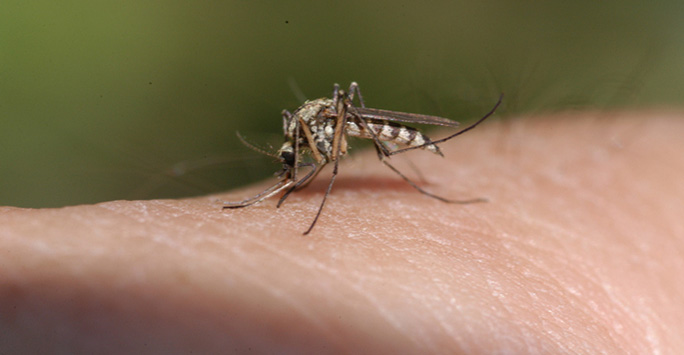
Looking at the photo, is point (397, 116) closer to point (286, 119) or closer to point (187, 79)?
point (286, 119)

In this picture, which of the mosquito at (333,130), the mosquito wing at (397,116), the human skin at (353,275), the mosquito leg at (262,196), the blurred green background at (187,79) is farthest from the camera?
the blurred green background at (187,79)

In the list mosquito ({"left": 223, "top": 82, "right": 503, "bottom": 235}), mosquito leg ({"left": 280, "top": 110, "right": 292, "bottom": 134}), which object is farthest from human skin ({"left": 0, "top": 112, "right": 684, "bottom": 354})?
mosquito leg ({"left": 280, "top": 110, "right": 292, "bottom": 134})

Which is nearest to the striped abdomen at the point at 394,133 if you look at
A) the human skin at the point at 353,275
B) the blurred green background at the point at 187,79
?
the human skin at the point at 353,275

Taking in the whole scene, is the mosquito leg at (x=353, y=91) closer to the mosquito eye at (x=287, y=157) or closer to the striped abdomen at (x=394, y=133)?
the striped abdomen at (x=394, y=133)

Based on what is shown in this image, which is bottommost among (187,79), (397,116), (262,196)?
(187,79)

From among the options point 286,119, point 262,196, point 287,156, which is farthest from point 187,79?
point 262,196
